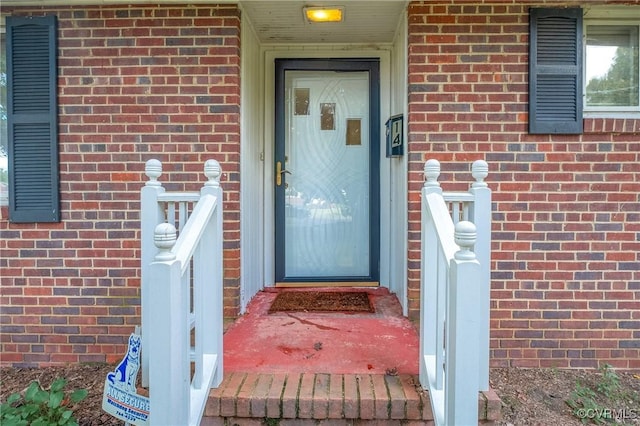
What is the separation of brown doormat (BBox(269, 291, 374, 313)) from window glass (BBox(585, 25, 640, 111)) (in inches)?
81.8

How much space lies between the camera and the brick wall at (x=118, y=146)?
2.66 metres

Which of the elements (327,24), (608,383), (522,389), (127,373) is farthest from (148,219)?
(608,383)

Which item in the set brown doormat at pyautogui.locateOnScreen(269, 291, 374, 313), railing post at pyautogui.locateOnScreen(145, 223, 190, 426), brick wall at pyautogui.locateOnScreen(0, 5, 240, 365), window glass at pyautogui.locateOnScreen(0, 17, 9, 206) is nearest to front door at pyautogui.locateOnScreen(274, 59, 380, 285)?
brown doormat at pyautogui.locateOnScreen(269, 291, 374, 313)

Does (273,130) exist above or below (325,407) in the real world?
above

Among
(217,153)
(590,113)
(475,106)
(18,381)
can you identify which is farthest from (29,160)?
(590,113)

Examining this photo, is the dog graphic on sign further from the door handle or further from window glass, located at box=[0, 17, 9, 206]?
the door handle

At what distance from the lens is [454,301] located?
4.44 ft

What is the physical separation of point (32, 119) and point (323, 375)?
2472 millimetres

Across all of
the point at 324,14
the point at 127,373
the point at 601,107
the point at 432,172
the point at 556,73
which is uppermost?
the point at 324,14

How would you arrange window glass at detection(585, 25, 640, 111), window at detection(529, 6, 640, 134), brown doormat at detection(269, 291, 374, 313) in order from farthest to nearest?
brown doormat at detection(269, 291, 374, 313), window glass at detection(585, 25, 640, 111), window at detection(529, 6, 640, 134)

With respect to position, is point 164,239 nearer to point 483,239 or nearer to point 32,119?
point 483,239

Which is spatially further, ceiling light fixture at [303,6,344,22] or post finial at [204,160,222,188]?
ceiling light fixture at [303,6,344,22]

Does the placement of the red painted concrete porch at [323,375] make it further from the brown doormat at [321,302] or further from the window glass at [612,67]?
the window glass at [612,67]

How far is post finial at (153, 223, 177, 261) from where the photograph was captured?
1333 mm
